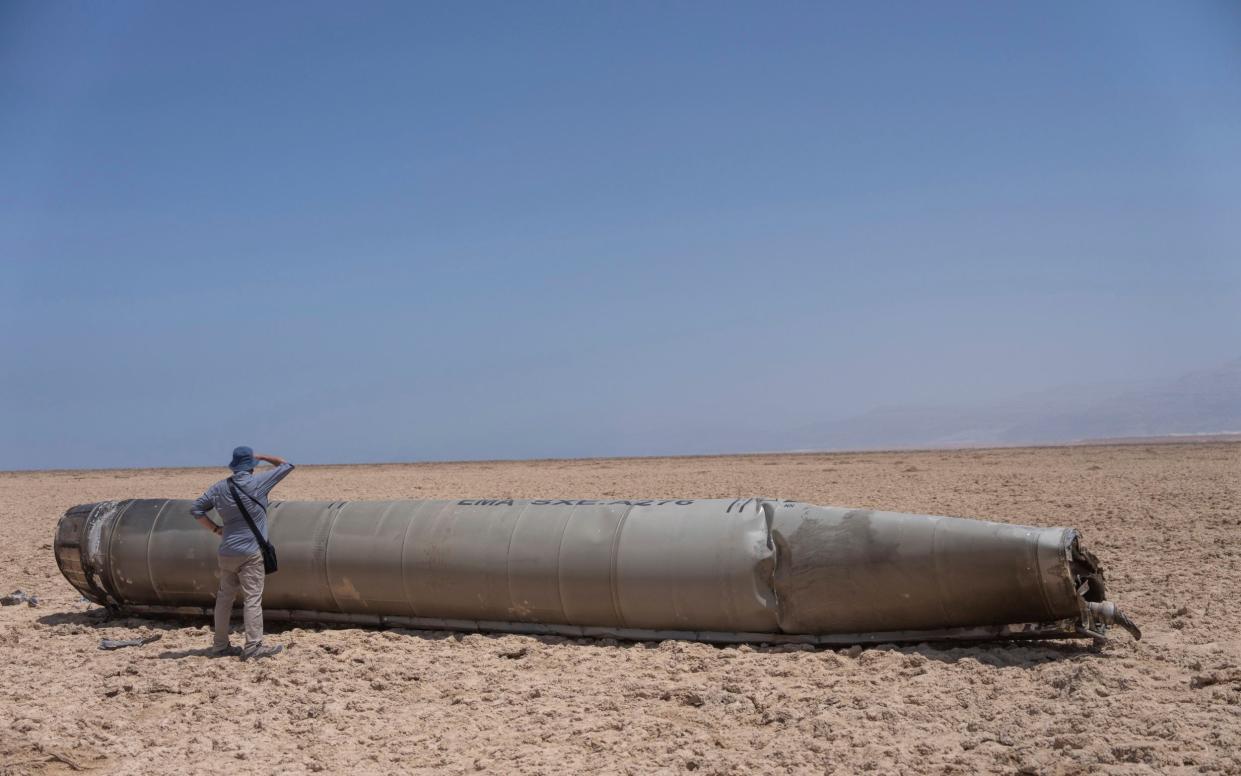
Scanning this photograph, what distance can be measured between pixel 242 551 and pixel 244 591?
1.31ft


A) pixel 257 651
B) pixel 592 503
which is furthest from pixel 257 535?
pixel 592 503

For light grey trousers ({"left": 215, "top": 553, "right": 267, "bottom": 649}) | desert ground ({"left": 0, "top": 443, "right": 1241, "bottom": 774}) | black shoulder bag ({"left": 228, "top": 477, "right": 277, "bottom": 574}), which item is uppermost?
black shoulder bag ({"left": 228, "top": 477, "right": 277, "bottom": 574})

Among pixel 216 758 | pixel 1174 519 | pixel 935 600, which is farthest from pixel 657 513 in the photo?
pixel 1174 519

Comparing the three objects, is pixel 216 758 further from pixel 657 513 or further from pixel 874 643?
pixel 874 643

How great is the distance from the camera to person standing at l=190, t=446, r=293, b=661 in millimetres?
9266

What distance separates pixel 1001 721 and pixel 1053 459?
2893cm

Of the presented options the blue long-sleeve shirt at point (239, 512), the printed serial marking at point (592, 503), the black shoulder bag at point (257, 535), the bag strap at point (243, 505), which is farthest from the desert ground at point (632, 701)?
the printed serial marking at point (592, 503)

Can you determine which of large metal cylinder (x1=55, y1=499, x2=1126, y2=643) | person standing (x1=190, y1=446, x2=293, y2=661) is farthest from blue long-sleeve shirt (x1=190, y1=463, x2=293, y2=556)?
large metal cylinder (x1=55, y1=499, x2=1126, y2=643)

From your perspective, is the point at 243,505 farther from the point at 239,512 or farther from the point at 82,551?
the point at 82,551

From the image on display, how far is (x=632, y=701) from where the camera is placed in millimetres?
7566

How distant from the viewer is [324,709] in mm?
7781

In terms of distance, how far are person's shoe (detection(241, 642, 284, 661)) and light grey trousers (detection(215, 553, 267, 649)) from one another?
5cm

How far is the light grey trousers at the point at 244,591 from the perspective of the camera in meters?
9.27

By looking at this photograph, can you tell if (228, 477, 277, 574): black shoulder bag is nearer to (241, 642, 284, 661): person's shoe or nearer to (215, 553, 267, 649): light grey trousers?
(215, 553, 267, 649): light grey trousers
